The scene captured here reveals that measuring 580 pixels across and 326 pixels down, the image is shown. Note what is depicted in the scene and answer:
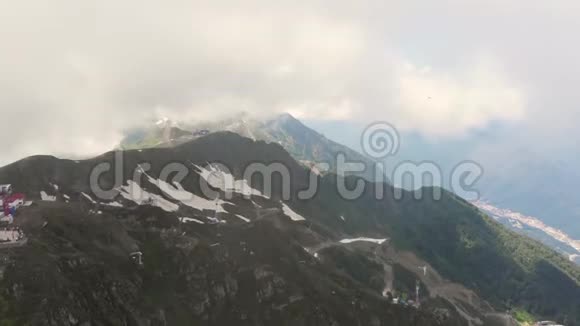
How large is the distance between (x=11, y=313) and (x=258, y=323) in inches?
3111

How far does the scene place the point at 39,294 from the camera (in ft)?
463

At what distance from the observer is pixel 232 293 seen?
192m

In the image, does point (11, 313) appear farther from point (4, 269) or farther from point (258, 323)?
point (258, 323)

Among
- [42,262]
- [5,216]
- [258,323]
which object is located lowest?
[258,323]

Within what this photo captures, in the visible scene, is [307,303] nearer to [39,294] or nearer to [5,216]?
[39,294]

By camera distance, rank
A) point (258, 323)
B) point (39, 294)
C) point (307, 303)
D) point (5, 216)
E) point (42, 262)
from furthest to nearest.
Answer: point (307, 303) → point (258, 323) → point (5, 216) → point (42, 262) → point (39, 294)

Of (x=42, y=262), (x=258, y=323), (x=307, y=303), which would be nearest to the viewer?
(x=42, y=262)

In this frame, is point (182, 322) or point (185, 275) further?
point (185, 275)

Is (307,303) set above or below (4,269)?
below

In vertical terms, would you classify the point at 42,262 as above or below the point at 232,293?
above

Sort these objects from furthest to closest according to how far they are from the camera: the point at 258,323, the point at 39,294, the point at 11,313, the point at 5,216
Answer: the point at 258,323 → the point at 5,216 → the point at 39,294 → the point at 11,313

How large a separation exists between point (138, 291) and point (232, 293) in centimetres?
3524

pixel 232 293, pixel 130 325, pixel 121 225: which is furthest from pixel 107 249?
pixel 232 293

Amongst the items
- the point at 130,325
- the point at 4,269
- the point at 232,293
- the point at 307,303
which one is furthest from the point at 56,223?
the point at 307,303
